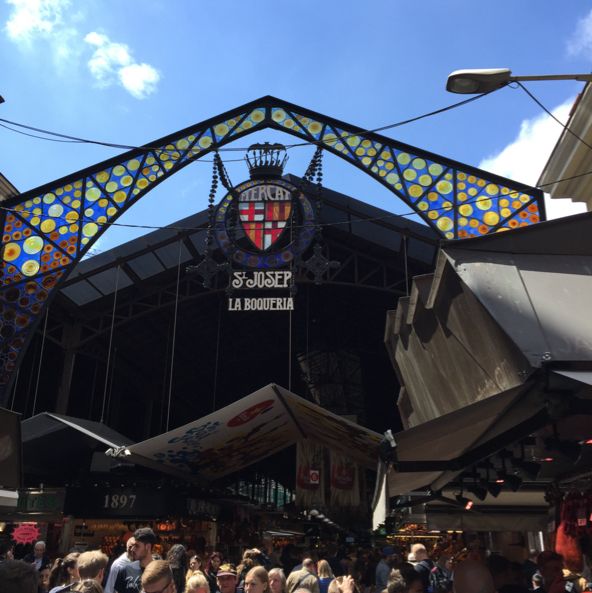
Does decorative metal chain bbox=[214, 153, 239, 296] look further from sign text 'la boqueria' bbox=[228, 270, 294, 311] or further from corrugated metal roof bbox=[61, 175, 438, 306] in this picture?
corrugated metal roof bbox=[61, 175, 438, 306]

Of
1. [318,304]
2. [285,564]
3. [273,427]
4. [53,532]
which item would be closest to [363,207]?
[318,304]

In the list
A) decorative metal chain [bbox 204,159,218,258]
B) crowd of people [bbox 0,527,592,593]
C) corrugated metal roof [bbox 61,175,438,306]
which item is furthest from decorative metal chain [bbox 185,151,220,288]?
crowd of people [bbox 0,527,592,593]

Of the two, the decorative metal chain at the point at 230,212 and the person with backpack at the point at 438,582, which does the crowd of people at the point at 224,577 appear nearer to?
the person with backpack at the point at 438,582

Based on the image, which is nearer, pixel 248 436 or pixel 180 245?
pixel 248 436

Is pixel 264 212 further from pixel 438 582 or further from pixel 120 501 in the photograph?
pixel 438 582

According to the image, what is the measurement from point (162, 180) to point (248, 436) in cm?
587

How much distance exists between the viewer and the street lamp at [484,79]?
5.73 metres

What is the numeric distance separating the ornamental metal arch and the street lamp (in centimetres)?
665

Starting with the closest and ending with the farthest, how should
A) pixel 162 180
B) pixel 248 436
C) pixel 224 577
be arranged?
1. pixel 224 577
2. pixel 248 436
3. pixel 162 180

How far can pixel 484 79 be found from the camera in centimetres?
584

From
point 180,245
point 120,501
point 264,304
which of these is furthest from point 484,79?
point 180,245

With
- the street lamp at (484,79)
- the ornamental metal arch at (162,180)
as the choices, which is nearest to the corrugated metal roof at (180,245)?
the ornamental metal arch at (162,180)

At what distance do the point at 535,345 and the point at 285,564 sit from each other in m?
11.1

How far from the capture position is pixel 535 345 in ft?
13.3
